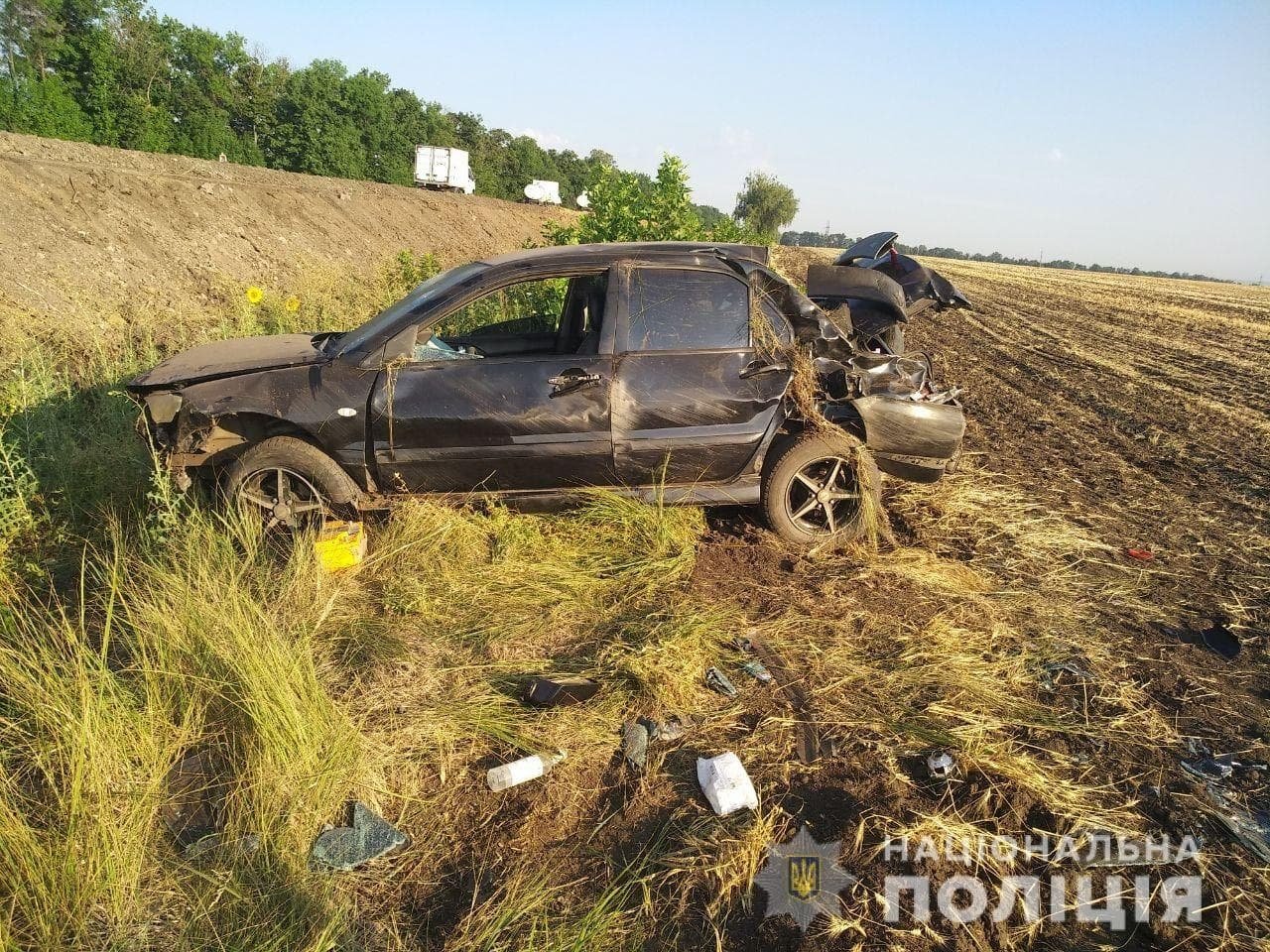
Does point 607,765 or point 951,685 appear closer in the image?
point 607,765

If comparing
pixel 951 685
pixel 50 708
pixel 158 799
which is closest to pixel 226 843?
pixel 158 799

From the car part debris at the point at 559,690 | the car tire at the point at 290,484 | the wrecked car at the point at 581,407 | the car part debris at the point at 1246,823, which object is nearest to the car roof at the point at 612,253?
the wrecked car at the point at 581,407

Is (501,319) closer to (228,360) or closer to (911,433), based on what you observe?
(228,360)

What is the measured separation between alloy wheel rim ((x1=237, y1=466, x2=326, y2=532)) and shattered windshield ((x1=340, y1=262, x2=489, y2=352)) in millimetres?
835

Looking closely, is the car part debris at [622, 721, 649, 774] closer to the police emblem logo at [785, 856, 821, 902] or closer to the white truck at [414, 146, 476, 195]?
the police emblem logo at [785, 856, 821, 902]

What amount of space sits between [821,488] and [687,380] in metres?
1.17

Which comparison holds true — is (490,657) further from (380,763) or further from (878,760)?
(878,760)

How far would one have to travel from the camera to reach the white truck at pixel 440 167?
39.8 metres

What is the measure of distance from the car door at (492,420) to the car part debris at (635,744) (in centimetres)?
173

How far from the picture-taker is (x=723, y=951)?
2189mm

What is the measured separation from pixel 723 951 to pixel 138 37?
54.3 meters

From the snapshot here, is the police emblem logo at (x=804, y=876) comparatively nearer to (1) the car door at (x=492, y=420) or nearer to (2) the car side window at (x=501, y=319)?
(1) the car door at (x=492, y=420)

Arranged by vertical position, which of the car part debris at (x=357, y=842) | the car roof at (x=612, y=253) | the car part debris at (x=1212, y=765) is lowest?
the car part debris at (x=357, y=842)

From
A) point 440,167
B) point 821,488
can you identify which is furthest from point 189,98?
point 821,488
